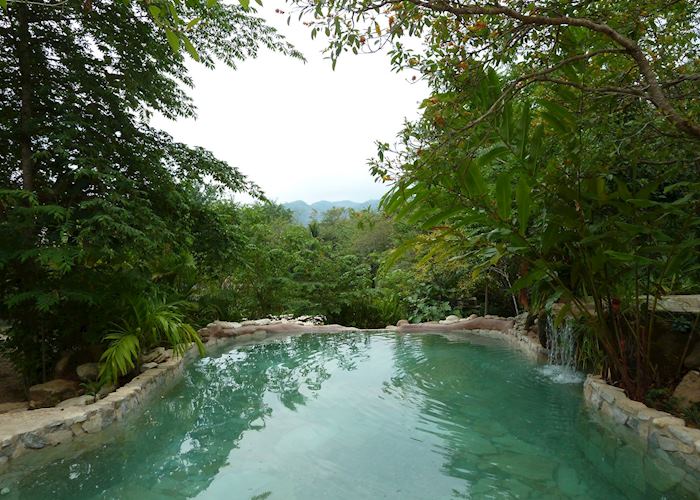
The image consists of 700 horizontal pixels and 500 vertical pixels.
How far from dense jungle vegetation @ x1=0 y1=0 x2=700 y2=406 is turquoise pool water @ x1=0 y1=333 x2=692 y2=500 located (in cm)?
72

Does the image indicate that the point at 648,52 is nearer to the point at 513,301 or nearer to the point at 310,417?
the point at 310,417

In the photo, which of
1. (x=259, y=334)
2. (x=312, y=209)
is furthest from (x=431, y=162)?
(x=312, y=209)

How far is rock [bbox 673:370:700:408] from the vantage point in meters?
3.17

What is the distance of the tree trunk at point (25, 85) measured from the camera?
3.89 metres

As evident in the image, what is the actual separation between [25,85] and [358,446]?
4201 millimetres

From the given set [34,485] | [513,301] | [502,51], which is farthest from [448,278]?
[34,485]

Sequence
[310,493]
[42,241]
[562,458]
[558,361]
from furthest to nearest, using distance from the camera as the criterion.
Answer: [558,361] → [42,241] → [562,458] → [310,493]

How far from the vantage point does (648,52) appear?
3314mm

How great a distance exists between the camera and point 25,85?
156 inches

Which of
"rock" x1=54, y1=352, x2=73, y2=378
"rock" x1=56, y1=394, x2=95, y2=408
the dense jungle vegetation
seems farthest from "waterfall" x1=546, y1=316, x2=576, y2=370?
"rock" x1=54, y1=352, x2=73, y2=378

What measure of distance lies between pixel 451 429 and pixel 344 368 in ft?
7.37

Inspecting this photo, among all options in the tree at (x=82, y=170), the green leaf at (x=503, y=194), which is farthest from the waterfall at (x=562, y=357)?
the tree at (x=82, y=170)

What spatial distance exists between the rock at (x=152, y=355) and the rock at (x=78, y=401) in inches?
44.7

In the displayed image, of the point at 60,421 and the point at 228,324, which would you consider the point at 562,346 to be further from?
the point at 228,324
